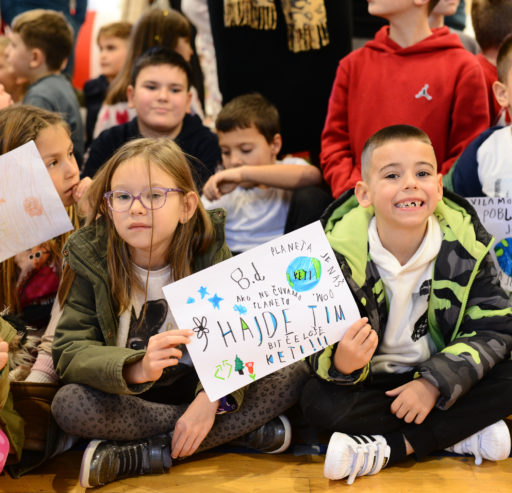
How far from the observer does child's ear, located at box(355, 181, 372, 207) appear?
1779mm

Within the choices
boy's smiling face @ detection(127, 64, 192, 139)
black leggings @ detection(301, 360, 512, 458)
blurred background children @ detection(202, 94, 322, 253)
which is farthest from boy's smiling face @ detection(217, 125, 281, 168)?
black leggings @ detection(301, 360, 512, 458)

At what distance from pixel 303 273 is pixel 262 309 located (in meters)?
0.13

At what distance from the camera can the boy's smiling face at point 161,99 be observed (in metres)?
2.46

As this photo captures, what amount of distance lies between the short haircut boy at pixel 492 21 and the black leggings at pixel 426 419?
1416 millimetres

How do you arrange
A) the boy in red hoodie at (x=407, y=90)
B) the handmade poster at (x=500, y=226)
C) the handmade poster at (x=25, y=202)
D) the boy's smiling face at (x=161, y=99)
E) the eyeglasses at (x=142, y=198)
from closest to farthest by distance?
the eyeglasses at (x=142, y=198) → the handmade poster at (x=25, y=202) → the handmade poster at (x=500, y=226) → the boy in red hoodie at (x=407, y=90) → the boy's smiling face at (x=161, y=99)

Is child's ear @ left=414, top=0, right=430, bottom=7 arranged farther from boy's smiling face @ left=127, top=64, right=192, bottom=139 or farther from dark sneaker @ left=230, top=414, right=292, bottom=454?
dark sneaker @ left=230, top=414, right=292, bottom=454

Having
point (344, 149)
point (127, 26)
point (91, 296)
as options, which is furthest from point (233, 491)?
point (127, 26)

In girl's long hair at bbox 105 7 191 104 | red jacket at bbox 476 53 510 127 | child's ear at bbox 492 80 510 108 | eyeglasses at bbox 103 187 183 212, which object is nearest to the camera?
eyeglasses at bbox 103 187 183 212

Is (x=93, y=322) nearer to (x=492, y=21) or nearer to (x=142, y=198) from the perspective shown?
(x=142, y=198)

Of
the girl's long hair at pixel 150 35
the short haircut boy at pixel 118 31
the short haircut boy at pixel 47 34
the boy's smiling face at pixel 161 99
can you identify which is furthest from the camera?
the short haircut boy at pixel 118 31

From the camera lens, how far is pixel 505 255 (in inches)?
76.4

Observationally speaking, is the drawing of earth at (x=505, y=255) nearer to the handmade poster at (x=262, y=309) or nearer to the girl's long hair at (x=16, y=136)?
the handmade poster at (x=262, y=309)

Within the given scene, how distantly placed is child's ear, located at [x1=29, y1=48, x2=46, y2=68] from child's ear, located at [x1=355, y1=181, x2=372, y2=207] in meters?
1.99

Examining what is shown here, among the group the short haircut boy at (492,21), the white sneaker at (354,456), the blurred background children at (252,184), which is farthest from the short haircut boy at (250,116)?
the white sneaker at (354,456)
